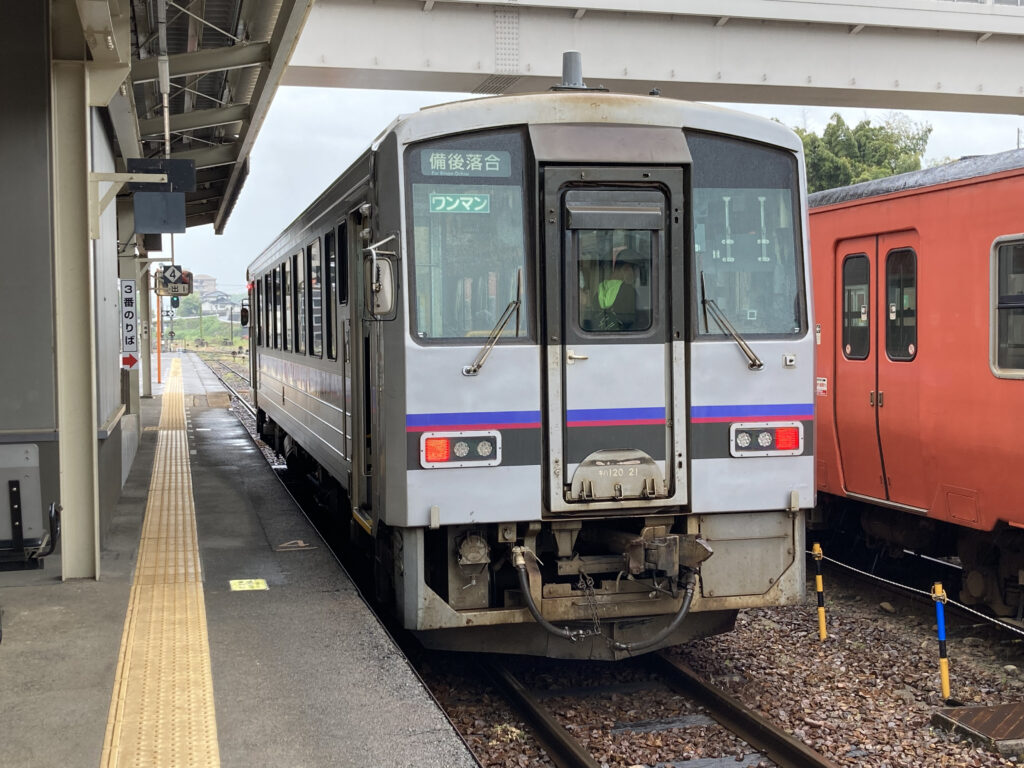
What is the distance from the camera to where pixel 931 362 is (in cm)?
794

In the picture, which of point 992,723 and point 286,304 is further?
point 286,304

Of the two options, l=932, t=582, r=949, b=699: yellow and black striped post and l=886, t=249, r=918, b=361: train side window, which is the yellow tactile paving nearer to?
l=932, t=582, r=949, b=699: yellow and black striped post

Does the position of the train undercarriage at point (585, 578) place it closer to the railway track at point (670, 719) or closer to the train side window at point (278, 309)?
the railway track at point (670, 719)

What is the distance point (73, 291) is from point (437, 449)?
2.75 m

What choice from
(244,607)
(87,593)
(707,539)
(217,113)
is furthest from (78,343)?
(217,113)

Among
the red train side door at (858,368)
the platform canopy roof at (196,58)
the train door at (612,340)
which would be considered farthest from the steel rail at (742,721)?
the platform canopy roof at (196,58)

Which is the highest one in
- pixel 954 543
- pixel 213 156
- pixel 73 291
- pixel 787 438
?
pixel 213 156

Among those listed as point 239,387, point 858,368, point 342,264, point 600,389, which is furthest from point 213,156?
point 239,387

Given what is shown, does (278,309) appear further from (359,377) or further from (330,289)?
(359,377)

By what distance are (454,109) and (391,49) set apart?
31.5ft

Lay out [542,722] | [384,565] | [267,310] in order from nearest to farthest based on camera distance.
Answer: [542,722] → [384,565] → [267,310]

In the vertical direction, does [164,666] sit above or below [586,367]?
below

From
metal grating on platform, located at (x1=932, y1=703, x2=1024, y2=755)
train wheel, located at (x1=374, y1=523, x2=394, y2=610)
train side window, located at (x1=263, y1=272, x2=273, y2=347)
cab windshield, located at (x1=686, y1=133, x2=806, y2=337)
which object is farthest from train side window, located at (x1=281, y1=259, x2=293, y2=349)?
metal grating on platform, located at (x1=932, y1=703, x2=1024, y2=755)

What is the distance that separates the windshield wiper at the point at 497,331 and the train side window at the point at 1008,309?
333 cm
